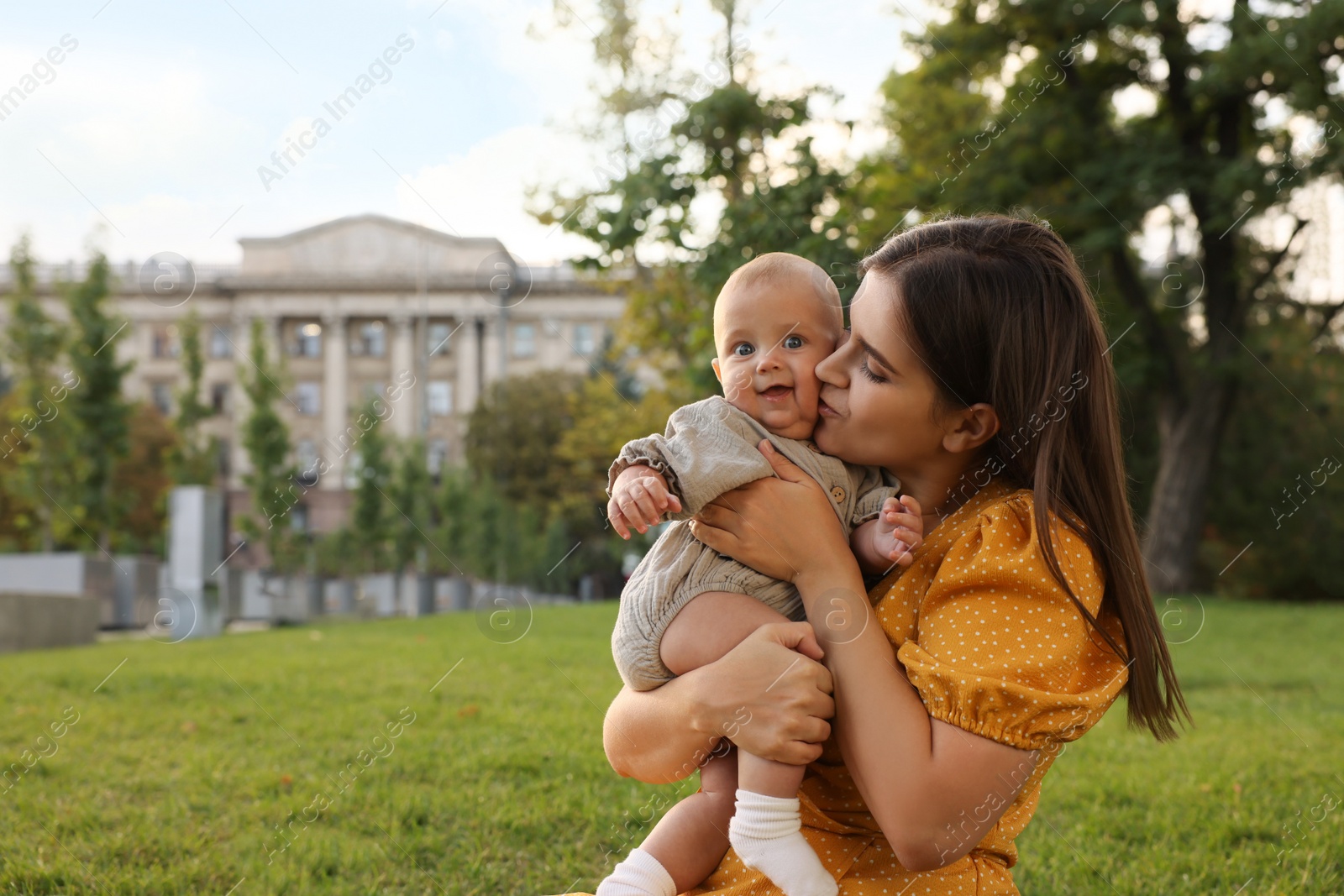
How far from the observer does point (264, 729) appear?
569 centimetres

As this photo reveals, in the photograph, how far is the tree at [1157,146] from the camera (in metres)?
14.0

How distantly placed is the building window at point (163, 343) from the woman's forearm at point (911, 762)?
2124 inches

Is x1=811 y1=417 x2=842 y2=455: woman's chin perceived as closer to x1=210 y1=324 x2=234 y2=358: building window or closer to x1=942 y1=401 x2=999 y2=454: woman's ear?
x1=942 y1=401 x2=999 y2=454: woman's ear

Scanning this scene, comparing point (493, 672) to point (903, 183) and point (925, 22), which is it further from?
point (925, 22)

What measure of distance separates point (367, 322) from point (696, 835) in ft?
167

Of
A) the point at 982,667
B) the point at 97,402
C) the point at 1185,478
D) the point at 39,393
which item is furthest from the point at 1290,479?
the point at 982,667

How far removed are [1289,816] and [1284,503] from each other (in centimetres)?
2359

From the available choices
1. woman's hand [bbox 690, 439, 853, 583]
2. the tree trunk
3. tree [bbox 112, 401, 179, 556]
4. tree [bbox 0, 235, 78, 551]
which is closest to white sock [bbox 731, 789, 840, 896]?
woman's hand [bbox 690, 439, 853, 583]

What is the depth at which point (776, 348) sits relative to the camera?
197cm

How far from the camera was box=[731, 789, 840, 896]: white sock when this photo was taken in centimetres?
158

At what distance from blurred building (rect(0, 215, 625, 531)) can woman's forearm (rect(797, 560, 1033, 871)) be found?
151 feet

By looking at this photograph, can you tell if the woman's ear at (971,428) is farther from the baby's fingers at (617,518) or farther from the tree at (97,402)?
the tree at (97,402)

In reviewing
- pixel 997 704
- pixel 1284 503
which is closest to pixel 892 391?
pixel 997 704

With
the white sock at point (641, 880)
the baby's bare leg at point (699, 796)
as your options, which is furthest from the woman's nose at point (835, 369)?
the white sock at point (641, 880)
